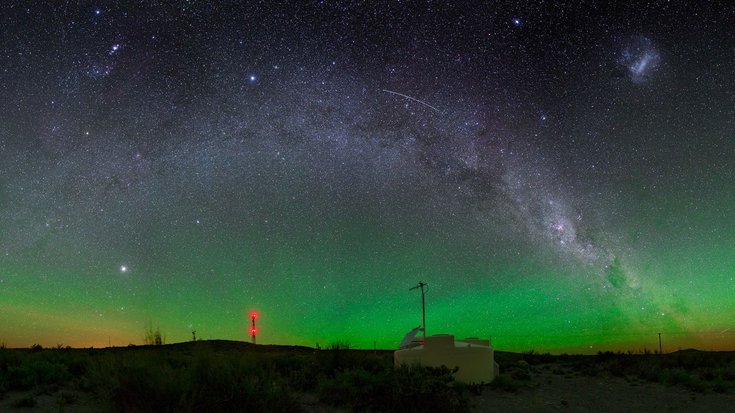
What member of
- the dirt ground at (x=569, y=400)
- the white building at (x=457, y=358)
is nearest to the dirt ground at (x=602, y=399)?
the dirt ground at (x=569, y=400)

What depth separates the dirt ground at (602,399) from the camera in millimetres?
15852

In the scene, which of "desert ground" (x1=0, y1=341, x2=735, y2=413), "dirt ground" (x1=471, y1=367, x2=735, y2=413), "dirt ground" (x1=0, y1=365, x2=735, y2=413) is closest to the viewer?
"desert ground" (x1=0, y1=341, x2=735, y2=413)

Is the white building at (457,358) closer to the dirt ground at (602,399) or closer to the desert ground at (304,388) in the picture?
the desert ground at (304,388)

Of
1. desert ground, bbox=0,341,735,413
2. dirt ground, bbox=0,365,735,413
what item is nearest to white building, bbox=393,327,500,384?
desert ground, bbox=0,341,735,413

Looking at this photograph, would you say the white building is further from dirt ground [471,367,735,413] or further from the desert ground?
dirt ground [471,367,735,413]

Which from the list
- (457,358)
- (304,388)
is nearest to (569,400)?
(457,358)

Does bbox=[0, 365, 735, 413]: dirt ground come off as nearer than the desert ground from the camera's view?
No

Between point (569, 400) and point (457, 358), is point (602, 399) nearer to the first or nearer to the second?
point (569, 400)

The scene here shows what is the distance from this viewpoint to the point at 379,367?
1855 cm

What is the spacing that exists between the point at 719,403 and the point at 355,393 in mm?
11518

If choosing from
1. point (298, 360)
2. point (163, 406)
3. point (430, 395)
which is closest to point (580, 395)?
point (430, 395)

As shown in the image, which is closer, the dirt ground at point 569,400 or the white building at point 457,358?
the dirt ground at point 569,400

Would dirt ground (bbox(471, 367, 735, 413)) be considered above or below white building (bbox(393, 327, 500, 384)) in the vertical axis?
below

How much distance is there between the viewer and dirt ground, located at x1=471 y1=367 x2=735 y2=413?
15.9m
